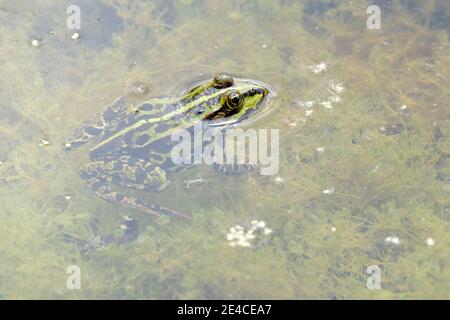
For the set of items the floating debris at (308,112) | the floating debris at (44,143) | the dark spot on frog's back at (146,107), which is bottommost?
the floating debris at (44,143)

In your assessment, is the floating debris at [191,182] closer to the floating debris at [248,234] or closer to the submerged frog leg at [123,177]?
the submerged frog leg at [123,177]

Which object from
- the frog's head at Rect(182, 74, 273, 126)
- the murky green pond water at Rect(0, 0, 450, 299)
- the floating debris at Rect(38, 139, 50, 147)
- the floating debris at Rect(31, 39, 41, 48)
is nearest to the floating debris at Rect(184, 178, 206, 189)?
the murky green pond water at Rect(0, 0, 450, 299)

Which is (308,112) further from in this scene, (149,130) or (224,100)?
(149,130)

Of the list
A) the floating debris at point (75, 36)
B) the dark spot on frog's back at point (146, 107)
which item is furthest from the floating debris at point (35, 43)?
the dark spot on frog's back at point (146, 107)

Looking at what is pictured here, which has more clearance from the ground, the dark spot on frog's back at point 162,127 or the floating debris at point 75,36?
the floating debris at point 75,36

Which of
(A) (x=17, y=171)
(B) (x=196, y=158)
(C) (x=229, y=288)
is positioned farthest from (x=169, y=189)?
(A) (x=17, y=171)

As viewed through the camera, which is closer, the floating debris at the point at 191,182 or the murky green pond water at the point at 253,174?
the murky green pond water at the point at 253,174

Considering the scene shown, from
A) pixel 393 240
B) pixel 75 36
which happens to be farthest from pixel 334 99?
pixel 75 36
